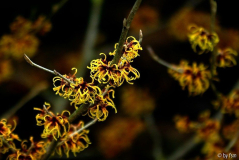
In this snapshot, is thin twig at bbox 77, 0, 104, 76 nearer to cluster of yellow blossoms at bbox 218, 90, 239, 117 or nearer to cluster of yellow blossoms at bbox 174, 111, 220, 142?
cluster of yellow blossoms at bbox 174, 111, 220, 142

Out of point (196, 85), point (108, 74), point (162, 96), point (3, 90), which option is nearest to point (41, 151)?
point (108, 74)

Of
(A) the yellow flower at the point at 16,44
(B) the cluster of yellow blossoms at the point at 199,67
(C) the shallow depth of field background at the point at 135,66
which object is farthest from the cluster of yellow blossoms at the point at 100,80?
(C) the shallow depth of field background at the point at 135,66

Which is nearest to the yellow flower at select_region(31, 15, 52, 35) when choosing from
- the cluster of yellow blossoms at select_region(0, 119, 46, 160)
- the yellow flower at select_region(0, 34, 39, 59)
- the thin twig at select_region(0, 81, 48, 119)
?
the yellow flower at select_region(0, 34, 39, 59)

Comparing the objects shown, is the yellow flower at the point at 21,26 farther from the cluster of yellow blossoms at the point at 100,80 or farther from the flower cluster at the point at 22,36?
the cluster of yellow blossoms at the point at 100,80

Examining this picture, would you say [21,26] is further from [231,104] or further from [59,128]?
[231,104]

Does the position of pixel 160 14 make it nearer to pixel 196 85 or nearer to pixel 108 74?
pixel 196 85

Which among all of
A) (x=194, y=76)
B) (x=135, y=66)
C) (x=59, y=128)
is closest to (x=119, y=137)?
(x=135, y=66)
